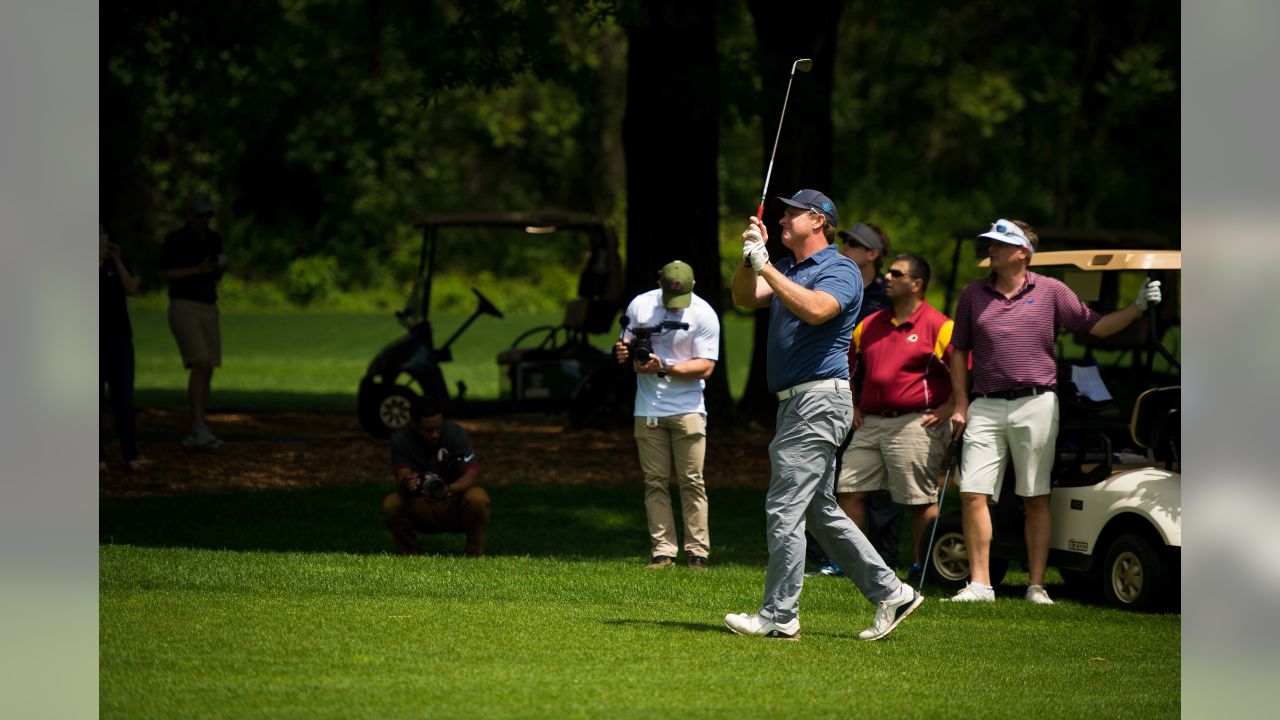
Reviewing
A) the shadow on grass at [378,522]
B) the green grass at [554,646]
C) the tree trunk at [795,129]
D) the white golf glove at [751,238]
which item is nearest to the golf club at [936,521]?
the green grass at [554,646]

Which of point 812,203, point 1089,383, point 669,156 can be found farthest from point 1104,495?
point 669,156

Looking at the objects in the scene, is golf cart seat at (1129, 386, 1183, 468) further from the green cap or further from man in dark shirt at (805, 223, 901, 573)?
the green cap

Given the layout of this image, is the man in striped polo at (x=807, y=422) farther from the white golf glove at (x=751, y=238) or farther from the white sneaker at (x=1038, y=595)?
the white sneaker at (x=1038, y=595)

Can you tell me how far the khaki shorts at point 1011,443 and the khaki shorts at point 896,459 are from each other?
413 millimetres

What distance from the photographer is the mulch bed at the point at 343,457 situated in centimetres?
1350

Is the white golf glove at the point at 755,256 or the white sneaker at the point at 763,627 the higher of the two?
the white golf glove at the point at 755,256

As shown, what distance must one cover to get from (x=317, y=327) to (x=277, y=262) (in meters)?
7.55

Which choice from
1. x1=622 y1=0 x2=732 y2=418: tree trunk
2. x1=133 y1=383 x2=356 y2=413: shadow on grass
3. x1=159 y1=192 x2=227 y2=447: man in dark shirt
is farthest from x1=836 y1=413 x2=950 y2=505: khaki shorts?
x1=133 y1=383 x2=356 y2=413: shadow on grass

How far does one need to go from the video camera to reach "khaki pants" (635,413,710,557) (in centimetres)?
38

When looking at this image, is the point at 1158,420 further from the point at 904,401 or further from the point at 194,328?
the point at 194,328

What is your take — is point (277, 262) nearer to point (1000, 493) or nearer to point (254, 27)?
point (254, 27)
